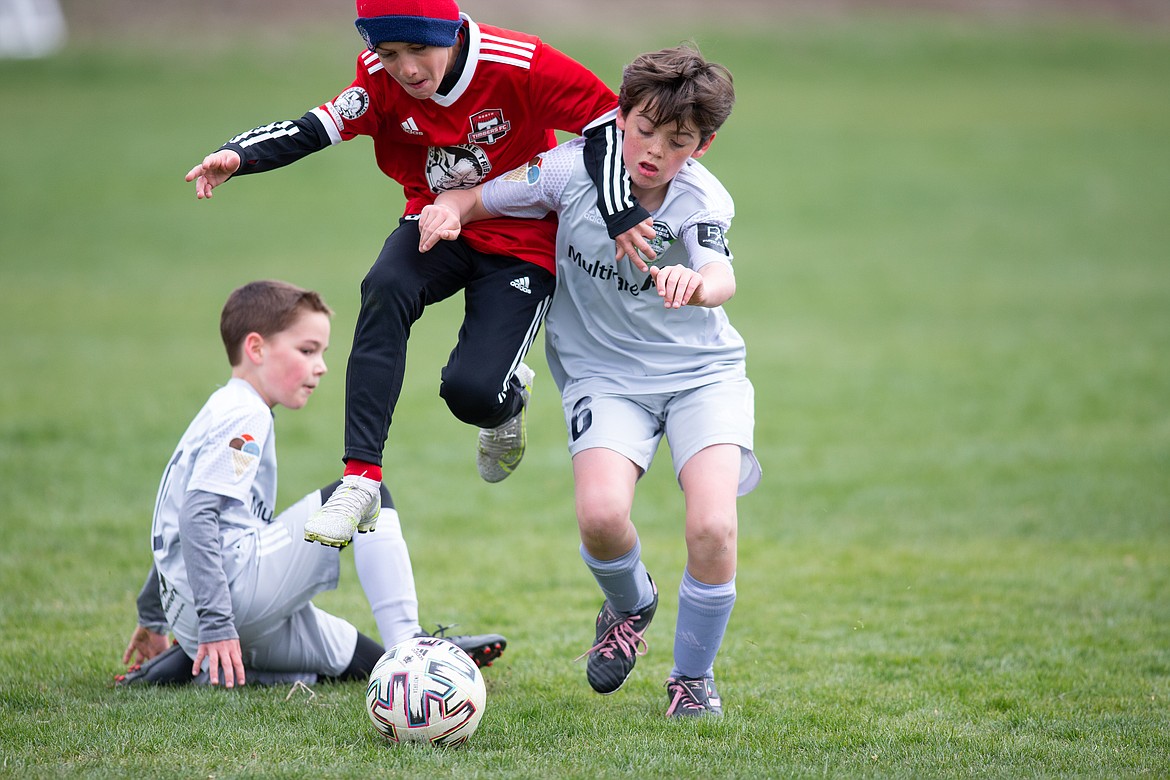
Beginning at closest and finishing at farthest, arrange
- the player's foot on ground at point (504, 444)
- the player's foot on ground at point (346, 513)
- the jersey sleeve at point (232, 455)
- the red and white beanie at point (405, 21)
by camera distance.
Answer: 1. the player's foot on ground at point (346, 513)
2. the red and white beanie at point (405, 21)
3. the jersey sleeve at point (232, 455)
4. the player's foot on ground at point (504, 444)

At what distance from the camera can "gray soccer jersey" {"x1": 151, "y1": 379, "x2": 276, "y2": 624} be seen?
4684 mm

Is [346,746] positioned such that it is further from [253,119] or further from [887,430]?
[253,119]

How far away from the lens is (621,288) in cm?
487

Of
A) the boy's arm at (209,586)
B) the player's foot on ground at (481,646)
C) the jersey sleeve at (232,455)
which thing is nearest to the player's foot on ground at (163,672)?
the boy's arm at (209,586)

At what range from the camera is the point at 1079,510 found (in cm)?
854

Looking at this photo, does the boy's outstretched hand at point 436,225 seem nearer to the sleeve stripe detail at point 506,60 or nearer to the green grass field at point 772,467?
the sleeve stripe detail at point 506,60

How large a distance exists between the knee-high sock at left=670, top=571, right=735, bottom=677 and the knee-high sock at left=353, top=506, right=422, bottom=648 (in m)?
1.05

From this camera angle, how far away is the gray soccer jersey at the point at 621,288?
15.4 ft

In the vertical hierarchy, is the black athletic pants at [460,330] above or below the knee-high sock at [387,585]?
above

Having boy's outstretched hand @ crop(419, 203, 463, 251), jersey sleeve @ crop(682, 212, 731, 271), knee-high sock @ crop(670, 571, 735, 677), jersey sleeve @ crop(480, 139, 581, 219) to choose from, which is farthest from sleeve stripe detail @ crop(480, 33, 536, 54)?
knee-high sock @ crop(670, 571, 735, 677)

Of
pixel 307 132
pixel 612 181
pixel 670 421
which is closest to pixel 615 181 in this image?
pixel 612 181

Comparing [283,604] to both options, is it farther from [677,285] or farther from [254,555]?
[677,285]

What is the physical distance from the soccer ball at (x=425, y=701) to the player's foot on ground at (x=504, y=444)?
128 centimetres

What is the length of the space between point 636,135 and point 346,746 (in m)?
2.36
